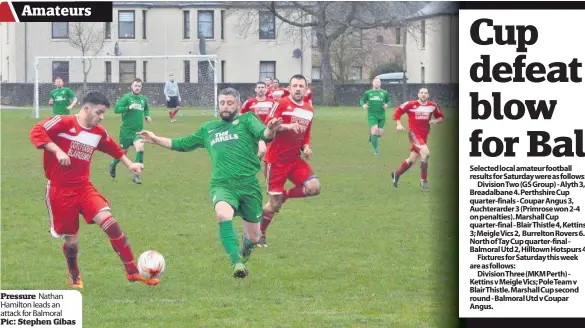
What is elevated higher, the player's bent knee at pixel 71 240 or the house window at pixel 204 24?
the house window at pixel 204 24

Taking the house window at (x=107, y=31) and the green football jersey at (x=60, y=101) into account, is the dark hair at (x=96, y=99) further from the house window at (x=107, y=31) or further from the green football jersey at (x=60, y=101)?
the house window at (x=107, y=31)

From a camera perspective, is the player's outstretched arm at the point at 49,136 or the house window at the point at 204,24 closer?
the player's outstretched arm at the point at 49,136

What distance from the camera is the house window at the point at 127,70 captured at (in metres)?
44.2

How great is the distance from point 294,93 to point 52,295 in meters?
5.06

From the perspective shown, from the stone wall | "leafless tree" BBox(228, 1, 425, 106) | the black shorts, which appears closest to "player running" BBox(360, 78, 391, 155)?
"leafless tree" BBox(228, 1, 425, 106)

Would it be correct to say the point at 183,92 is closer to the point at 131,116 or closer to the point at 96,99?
the point at 131,116

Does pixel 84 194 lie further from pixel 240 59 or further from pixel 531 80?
pixel 240 59

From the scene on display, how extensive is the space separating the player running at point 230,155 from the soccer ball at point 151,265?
0.65 m

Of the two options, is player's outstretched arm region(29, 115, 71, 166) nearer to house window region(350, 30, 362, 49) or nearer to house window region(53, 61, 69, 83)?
house window region(350, 30, 362, 49)

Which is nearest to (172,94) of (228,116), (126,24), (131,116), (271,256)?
(126,24)

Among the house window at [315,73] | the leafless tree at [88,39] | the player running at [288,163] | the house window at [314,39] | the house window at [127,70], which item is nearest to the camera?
the player running at [288,163]

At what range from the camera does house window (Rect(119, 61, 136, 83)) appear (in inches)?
1740

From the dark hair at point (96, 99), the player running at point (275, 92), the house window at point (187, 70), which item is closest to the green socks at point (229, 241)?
the dark hair at point (96, 99)

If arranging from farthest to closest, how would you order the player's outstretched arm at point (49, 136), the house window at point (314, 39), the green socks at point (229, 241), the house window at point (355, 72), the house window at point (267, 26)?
the house window at point (355, 72) < the house window at point (314, 39) < the house window at point (267, 26) < the green socks at point (229, 241) < the player's outstretched arm at point (49, 136)
